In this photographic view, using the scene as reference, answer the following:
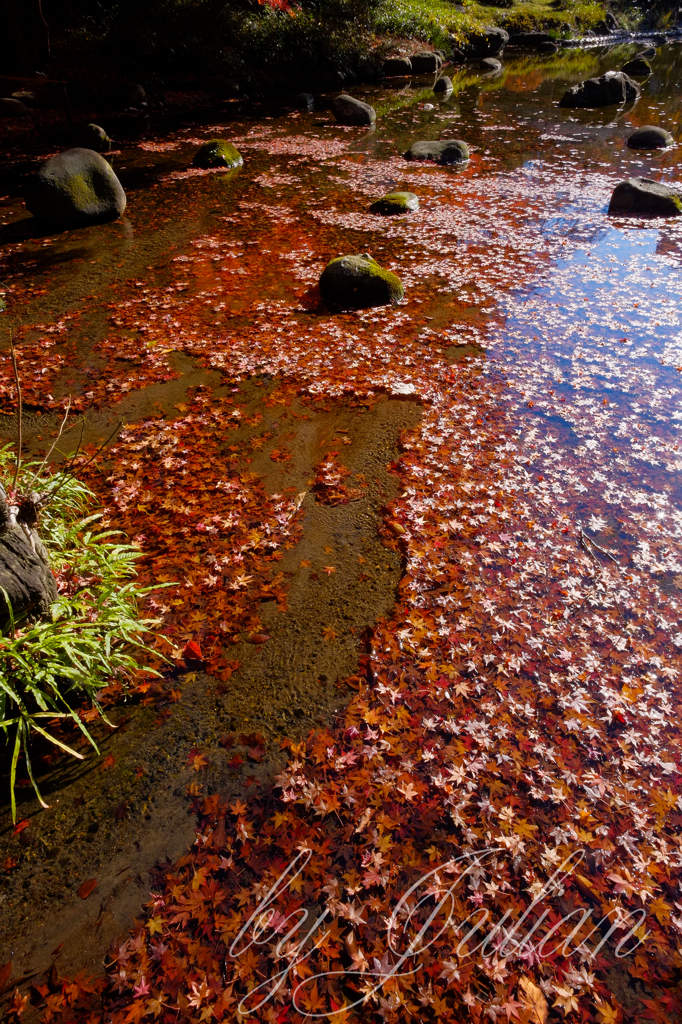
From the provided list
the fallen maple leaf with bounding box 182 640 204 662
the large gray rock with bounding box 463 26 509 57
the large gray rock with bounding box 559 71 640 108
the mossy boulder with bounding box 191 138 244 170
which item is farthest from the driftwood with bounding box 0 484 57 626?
the large gray rock with bounding box 463 26 509 57

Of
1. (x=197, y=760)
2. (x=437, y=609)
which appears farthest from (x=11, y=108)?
(x=197, y=760)

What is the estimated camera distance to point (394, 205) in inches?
474

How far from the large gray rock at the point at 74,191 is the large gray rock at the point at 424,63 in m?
25.1

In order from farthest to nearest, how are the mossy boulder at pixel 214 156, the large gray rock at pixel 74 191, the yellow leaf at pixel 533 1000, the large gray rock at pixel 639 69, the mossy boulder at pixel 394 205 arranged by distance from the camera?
the large gray rock at pixel 639 69
the mossy boulder at pixel 214 156
the mossy boulder at pixel 394 205
the large gray rock at pixel 74 191
the yellow leaf at pixel 533 1000

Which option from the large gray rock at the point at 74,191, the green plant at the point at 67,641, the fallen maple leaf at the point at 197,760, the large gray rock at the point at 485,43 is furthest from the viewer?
the large gray rock at the point at 485,43

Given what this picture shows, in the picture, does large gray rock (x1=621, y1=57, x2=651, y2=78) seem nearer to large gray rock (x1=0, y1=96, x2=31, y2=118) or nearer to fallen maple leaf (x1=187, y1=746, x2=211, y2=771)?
large gray rock (x1=0, y1=96, x2=31, y2=118)

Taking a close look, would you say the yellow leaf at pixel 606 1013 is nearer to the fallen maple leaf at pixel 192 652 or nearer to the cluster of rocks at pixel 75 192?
the fallen maple leaf at pixel 192 652

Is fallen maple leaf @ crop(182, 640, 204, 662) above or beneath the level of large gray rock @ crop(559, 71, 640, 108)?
beneath

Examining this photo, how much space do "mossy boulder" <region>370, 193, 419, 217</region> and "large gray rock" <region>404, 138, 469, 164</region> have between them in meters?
4.52

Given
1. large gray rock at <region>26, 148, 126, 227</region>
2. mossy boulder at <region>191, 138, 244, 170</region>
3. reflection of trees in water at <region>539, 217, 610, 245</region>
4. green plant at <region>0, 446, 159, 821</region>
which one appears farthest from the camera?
mossy boulder at <region>191, 138, 244, 170</region>

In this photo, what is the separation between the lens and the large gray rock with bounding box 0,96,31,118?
17.4m

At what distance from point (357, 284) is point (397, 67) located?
2695 centimetres

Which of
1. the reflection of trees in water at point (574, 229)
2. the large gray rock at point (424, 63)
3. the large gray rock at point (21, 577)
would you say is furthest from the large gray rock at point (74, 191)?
the large gray rock at point (424, 63)

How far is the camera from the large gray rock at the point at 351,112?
1903cm
